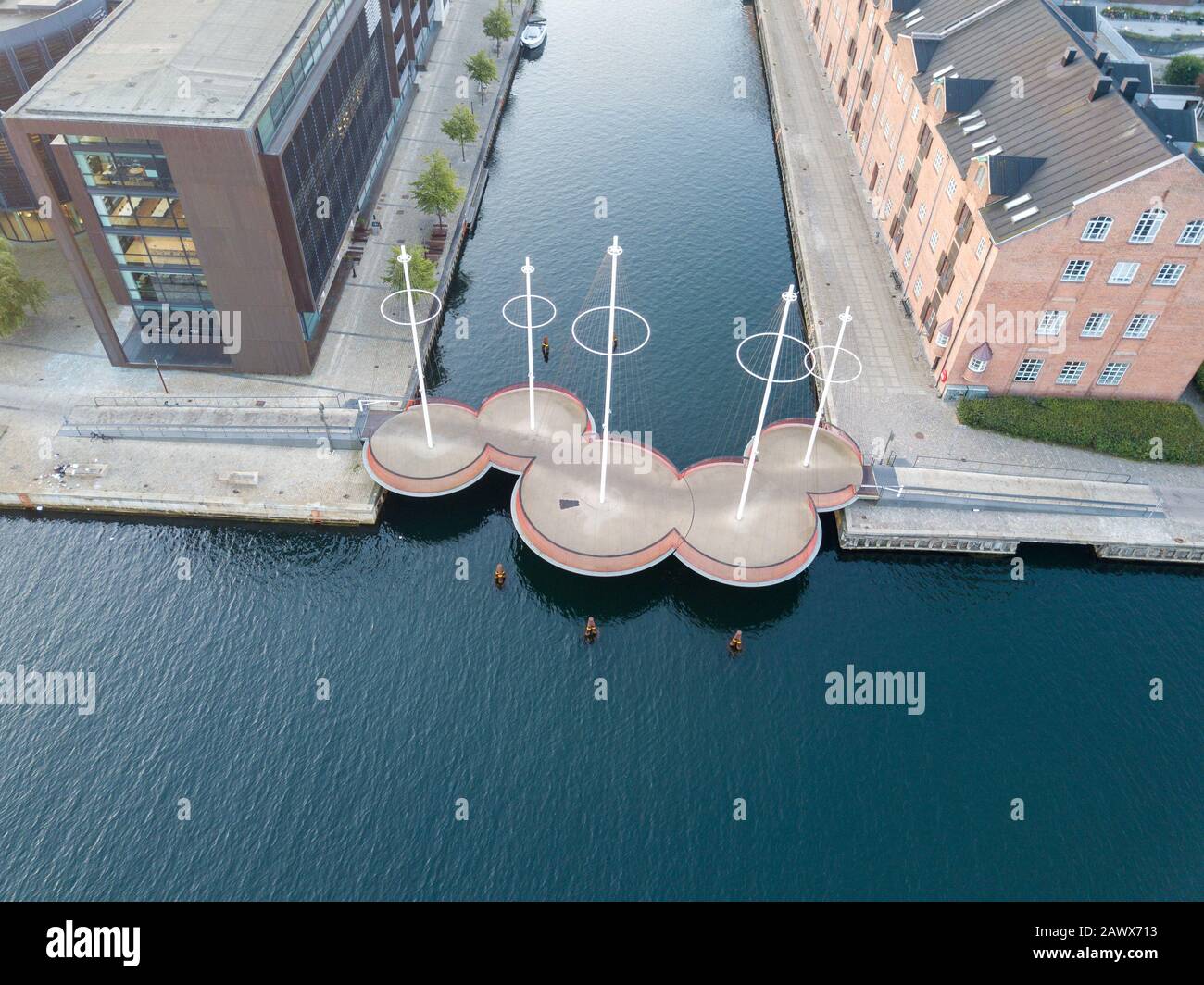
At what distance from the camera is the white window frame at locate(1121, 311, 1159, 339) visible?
2898 inches

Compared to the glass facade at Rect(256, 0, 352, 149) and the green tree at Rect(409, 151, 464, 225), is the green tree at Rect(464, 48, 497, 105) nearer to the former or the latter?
the green tree at Rect(409, 151, 464, 225)

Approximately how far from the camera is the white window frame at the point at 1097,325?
242 feet

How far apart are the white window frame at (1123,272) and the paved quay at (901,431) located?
45.9 ft

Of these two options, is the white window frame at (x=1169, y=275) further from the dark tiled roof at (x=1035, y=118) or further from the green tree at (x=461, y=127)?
the green tree at (x=461, y=127)

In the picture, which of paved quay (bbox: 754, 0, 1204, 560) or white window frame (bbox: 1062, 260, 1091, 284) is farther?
white window frame (bbox: 1062, 260, 1091, 284)

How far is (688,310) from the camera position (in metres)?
92.8

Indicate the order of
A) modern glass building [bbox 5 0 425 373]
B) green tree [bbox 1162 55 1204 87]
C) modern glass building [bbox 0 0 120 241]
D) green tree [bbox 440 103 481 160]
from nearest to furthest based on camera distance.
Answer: modern glass building [bbox 5 0 425 373], modern glass building [bbox 0 0 120 241], green tree [bbox 440 103 481 160], green tree [bbox 1162 55 1204 87]

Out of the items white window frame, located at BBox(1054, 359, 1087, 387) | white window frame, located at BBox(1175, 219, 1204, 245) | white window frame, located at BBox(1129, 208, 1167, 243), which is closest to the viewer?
white window frame, located at BBox(1129, 208, 1167, 243)

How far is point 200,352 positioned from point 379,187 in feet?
105

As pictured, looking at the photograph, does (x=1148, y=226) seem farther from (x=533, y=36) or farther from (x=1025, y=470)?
(x=533, y=36)

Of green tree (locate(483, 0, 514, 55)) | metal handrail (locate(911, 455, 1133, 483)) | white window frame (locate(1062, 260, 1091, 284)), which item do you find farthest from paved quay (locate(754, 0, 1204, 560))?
green tree (locate(483, 0, 514, 55))

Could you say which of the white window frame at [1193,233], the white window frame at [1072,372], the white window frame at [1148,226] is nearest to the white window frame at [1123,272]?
the white window frame at [1148,226]

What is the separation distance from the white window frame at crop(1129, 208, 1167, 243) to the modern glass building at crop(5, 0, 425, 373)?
213ft
